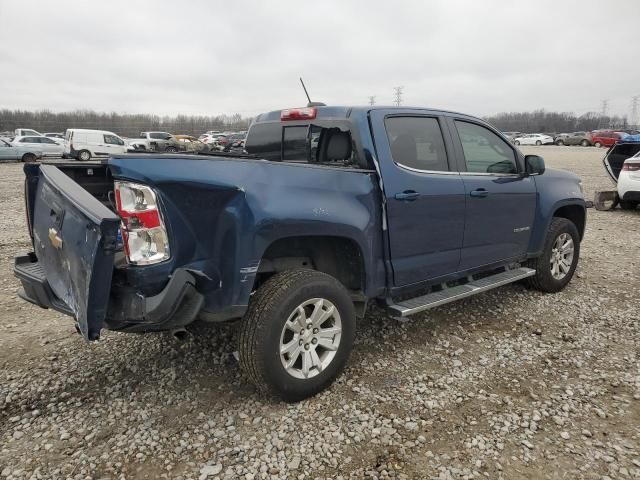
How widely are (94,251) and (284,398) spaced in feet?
4.71

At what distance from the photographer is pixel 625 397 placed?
316 cm

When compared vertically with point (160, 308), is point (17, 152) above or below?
above

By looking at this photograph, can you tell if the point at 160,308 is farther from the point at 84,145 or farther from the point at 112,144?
the point at 112,144

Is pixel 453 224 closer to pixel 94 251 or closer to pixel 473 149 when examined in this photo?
pixel 473 149

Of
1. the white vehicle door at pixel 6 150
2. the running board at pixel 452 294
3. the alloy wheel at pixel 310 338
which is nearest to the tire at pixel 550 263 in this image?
the running board at pixel 452 294

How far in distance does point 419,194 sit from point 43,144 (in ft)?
94.9

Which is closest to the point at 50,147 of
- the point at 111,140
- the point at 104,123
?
the point at 111,140

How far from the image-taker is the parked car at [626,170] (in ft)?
32.6

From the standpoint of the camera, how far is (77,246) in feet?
8.21

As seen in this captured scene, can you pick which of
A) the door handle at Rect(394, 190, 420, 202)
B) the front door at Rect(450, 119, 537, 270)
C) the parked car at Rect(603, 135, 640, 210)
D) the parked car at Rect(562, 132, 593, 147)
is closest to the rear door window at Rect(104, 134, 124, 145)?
the parked car at Rect(603, 135, 640, 210)

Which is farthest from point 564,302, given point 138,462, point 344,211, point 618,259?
point 138,462

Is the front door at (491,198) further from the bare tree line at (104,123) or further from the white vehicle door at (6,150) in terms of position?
the bare tree line at (104,123)

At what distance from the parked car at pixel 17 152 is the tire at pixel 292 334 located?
2763 cm

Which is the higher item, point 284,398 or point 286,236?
point 286,236
